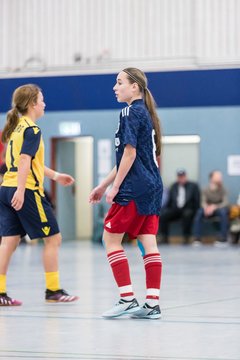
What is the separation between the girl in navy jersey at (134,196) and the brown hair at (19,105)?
1.08m

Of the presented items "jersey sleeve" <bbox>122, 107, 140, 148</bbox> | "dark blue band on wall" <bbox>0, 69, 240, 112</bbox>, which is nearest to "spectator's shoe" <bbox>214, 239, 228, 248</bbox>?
"dark blue band on wall" <bbox>0, 69, 240, 112</bbox>

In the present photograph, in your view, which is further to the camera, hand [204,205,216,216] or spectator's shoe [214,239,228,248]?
hand [204,205,216,216]

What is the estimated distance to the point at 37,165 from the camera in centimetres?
752

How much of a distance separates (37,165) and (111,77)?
960 centimetres

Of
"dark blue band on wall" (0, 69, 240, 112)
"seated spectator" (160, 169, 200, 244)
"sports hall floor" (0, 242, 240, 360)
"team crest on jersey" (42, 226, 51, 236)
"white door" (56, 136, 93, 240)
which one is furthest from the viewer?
"white door" (56, 136, 93, 240)

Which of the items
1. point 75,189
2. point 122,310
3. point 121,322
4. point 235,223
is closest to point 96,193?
point 122,310

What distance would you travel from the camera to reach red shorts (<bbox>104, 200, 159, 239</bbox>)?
661cm

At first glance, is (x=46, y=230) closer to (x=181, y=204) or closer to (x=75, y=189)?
(x=181, y=204)

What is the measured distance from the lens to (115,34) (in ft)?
Result: 71.5

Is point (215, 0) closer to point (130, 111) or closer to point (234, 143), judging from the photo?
point (234, 143)

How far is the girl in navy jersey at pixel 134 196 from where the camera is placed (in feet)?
21.6

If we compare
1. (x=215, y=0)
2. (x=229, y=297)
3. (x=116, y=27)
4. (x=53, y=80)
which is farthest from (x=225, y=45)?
(x=229, y=297)

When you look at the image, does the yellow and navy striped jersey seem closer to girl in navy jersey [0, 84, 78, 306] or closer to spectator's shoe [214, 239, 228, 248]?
girl in navy jersey [0, 84, 78, 306]

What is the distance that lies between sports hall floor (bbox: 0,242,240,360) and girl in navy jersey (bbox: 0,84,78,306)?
343mm
